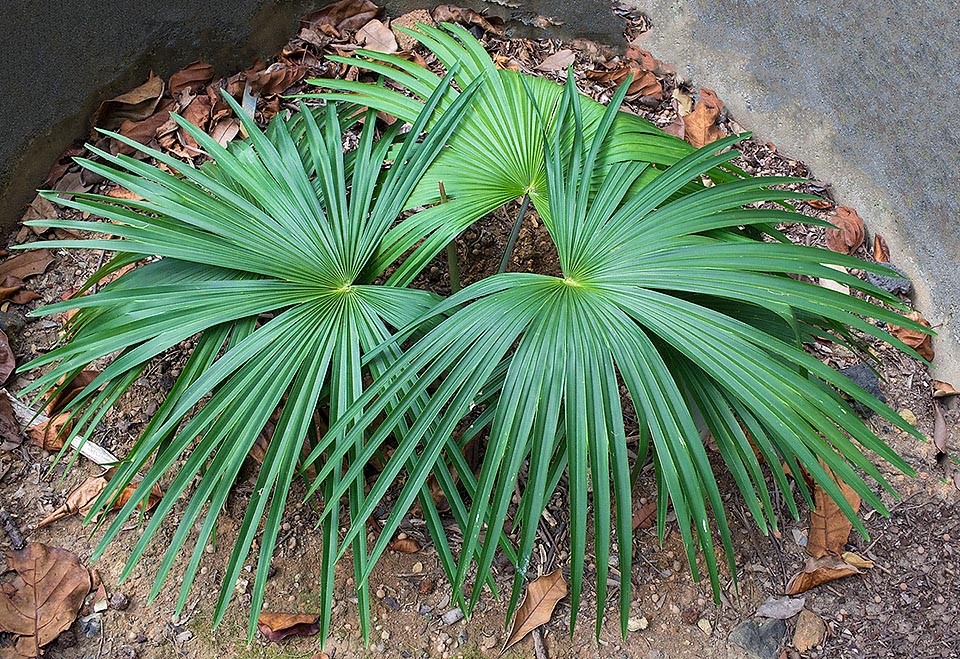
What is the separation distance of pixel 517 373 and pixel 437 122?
2.10 feet

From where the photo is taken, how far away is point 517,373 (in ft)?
4.03

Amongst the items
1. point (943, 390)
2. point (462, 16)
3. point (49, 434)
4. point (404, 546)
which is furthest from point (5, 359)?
point (943, 390)

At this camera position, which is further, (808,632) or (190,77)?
(190,77)

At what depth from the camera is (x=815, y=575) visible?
5.59 feet

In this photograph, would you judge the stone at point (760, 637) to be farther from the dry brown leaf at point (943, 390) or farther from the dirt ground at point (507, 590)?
the dry brown leaf at point (943, 390)

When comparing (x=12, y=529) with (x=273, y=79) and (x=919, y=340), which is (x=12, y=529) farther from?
(x=919, y=340)

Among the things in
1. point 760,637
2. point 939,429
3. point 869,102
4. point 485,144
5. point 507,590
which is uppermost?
point 869,102

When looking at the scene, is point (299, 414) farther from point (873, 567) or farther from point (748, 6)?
point (748, 6)

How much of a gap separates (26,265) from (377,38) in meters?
1.32

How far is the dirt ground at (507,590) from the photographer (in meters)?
1.60

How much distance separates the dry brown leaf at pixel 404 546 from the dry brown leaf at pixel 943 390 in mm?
1437

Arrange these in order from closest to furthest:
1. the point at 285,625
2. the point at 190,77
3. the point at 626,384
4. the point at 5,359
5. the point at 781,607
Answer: the point at 626,384 < the point at 285,625 < the point at 781,607 < the point at 5,359 < the point at 190,77

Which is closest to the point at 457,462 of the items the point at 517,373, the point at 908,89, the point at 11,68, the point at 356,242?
the point at 517,373

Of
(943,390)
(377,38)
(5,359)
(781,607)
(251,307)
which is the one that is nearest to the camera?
(251,307)
